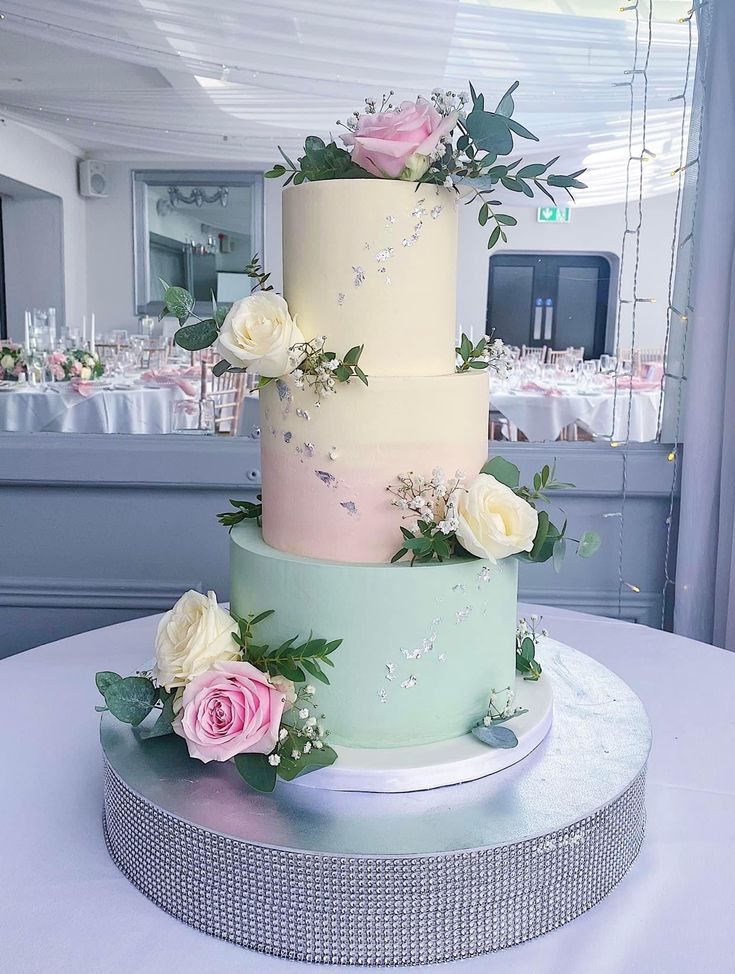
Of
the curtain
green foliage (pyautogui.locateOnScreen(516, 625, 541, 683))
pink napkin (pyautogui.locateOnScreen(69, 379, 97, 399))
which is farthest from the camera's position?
pink napkin (pyautogui.locateOnScreen(69, 379, 97, 399))

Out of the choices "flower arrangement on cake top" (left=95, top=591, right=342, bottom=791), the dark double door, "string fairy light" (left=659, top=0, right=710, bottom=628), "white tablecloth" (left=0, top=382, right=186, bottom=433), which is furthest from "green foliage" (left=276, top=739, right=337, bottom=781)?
the dark double door

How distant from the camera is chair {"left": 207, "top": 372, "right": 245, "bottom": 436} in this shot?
313cm

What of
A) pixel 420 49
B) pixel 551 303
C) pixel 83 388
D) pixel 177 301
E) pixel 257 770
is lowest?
pixel 257 770

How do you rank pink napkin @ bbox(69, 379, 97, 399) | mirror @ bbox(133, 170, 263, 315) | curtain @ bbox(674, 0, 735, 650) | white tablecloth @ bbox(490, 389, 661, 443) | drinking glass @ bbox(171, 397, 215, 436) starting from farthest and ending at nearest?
mirror @ bbox(133, 170, 263, 315) < white tablecloth @ bbox(490, 389, 661, 443) < pink napkin @ bbox(69, 379, 97, 399) < drinking glass @ bbox(171, 397, 215, 436) < curtain @ bbox(674, 0, 735, 650)

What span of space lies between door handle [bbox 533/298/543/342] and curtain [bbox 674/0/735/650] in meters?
4.79

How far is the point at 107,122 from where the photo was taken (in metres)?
3.74

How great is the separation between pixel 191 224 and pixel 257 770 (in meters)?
5.76

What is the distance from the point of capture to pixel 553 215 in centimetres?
682

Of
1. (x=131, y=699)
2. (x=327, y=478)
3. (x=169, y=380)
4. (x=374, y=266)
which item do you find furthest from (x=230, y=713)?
(x=169, y=380)

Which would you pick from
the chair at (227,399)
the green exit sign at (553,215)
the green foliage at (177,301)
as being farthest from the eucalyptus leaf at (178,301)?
the green exit sign at (553,215)

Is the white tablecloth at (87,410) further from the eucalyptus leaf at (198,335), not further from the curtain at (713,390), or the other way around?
the eucalyptus leaf at (198,335)

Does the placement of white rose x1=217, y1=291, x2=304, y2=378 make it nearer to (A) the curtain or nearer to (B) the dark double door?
(A) the curtain

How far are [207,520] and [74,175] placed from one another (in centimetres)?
477

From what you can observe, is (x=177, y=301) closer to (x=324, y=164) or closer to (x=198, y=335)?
(x=198, y=335)
